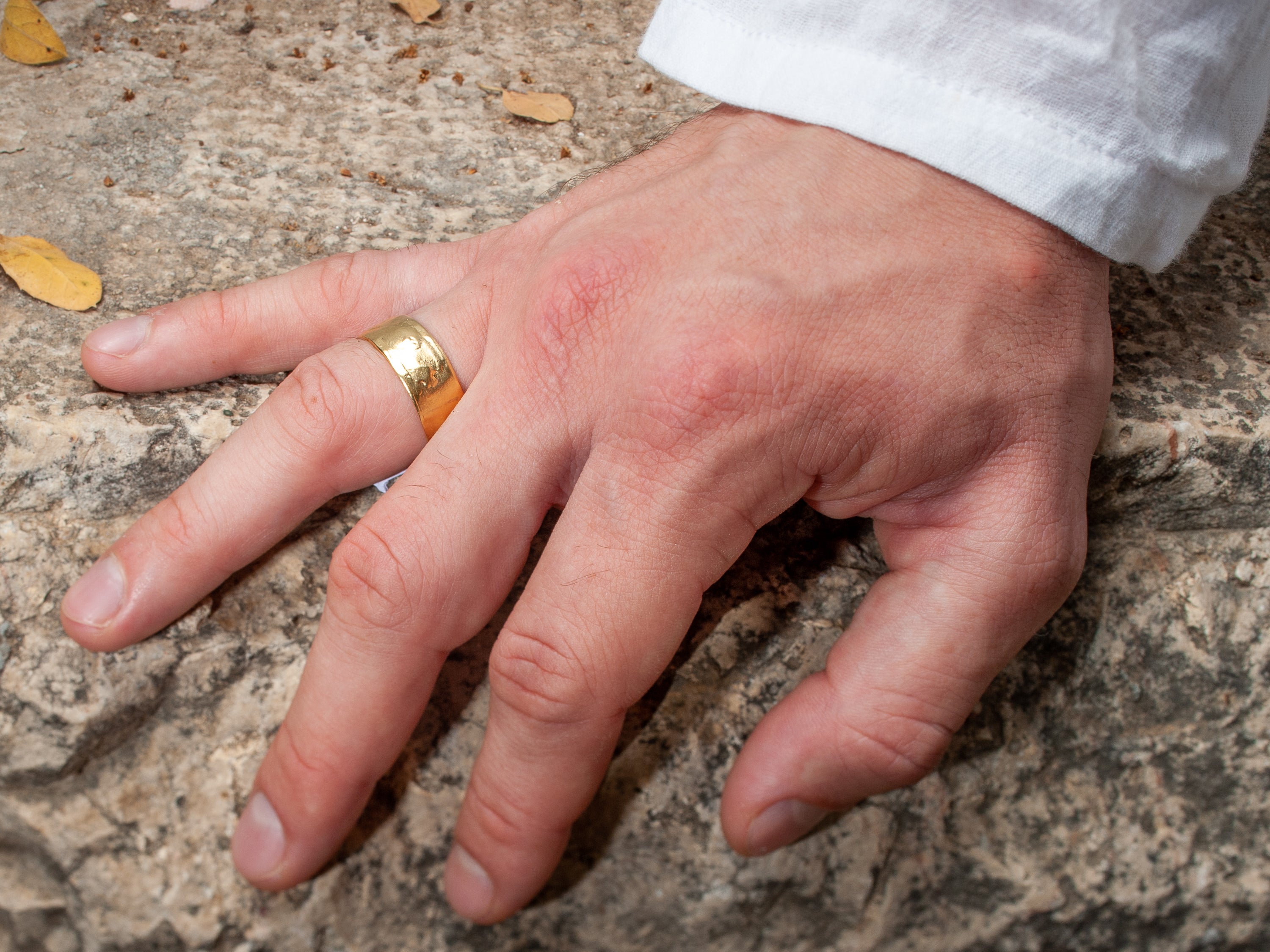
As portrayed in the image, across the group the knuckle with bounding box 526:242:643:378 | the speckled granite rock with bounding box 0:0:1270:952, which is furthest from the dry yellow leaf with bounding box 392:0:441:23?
the knuckle with bounding box 526:242:643:378

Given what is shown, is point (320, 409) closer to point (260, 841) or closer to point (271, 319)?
point (271, 319)

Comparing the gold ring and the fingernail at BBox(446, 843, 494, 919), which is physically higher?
the gold ring

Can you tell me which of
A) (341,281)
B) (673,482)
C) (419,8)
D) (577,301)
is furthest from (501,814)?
(419,8)

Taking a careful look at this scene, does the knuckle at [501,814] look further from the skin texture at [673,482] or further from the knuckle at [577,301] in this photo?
the knuckle at [577,301]

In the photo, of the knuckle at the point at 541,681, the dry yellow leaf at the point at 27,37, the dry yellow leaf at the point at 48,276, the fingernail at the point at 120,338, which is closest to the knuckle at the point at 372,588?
the knuckle at the point at 541,681

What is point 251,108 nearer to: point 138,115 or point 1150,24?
point 138,115

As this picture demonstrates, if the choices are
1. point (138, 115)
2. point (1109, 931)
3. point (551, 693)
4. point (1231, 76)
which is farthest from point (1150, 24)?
point (138, 115)

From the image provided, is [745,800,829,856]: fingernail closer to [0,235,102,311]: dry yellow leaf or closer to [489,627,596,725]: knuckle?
[489,627,596,725]: knuckle
